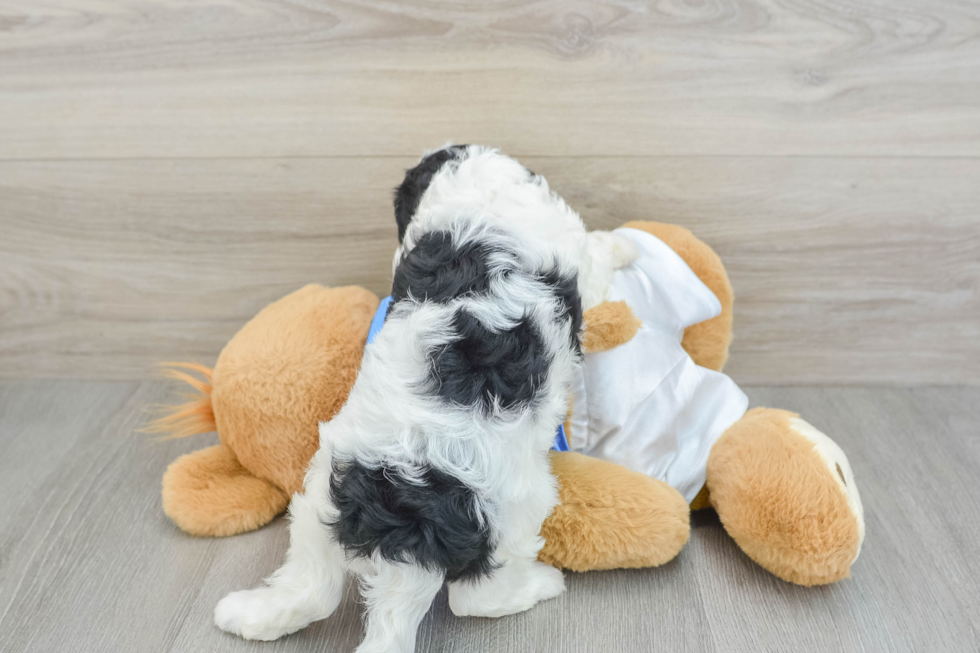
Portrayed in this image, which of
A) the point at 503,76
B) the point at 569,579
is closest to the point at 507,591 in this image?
the point at 569,579

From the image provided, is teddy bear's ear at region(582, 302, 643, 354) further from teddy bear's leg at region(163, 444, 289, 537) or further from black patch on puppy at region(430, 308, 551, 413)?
teddy bear's leg at region(163, 444, 289, 537)

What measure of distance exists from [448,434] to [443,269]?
0.16 meters

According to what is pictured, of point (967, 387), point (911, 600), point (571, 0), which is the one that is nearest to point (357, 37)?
point (571, 0)

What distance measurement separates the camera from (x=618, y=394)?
0.84m

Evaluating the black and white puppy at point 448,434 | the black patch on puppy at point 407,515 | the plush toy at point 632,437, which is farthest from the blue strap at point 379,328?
the black patch on puppy at point 407,515

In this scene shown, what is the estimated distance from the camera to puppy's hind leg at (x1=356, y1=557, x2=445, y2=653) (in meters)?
0.64

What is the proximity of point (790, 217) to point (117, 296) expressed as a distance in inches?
43.1

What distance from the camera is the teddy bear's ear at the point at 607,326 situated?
79cm

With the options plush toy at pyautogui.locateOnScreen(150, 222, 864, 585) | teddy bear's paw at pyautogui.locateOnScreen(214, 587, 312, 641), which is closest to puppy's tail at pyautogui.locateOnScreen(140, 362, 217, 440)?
plush toy at pyautogui.locateOnScreen(150, 222, 864, 585)

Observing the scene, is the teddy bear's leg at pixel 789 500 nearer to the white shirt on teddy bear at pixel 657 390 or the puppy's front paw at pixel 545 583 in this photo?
the white shirt on teddy bear at pixel 657 390

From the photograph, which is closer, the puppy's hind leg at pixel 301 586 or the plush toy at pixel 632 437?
the puppy's hind leg at pixel 301 586

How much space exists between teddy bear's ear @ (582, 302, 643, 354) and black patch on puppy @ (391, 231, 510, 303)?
6.9 inches

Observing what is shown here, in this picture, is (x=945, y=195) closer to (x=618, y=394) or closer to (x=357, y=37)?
(x=618, y=394)

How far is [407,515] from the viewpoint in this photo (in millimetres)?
619
